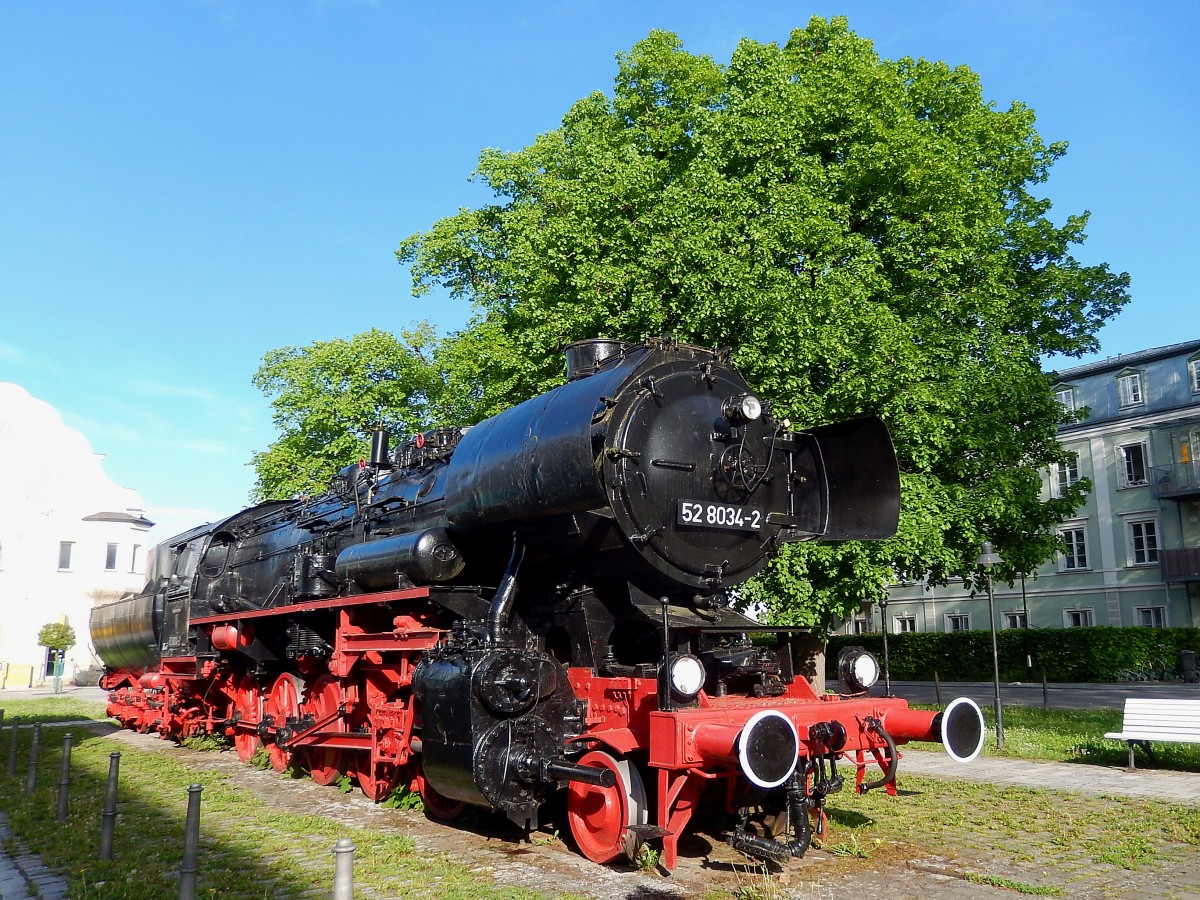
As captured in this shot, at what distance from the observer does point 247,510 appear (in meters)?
14.3

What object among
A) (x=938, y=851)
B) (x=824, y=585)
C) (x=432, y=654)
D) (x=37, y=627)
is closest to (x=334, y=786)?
(x=432, y=654)

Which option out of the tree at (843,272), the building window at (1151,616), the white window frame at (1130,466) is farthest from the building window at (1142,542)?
the tree at (843,272)

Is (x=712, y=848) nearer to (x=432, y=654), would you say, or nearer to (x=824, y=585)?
(x=432, y=654)

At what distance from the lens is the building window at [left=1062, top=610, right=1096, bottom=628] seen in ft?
110

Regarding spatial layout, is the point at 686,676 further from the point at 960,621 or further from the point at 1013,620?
the point at 960,621

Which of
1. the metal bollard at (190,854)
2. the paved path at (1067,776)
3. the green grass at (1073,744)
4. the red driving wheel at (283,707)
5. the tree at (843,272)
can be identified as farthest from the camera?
the tree at (843,272)

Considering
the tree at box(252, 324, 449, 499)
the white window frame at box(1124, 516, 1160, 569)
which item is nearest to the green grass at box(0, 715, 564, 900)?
the tree at box(252, 324, 449, 499)

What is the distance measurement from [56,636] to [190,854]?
122 feet

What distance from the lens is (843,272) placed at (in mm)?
14156

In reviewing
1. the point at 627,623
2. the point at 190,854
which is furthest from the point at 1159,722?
the point at 190,854

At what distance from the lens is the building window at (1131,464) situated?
1310 inches

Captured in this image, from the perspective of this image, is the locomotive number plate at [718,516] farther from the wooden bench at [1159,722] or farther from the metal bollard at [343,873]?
the wooden bench at [1159,722]

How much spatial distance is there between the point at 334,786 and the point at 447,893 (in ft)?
16.4

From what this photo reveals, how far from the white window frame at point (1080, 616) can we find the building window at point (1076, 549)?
5.14 ft
